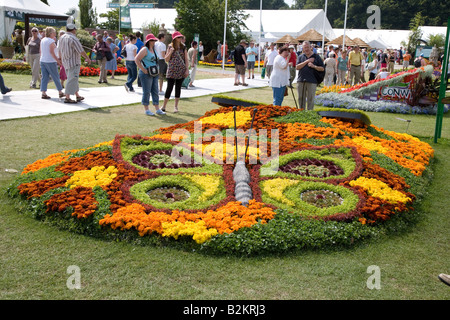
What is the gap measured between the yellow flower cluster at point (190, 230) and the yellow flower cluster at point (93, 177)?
1.39m

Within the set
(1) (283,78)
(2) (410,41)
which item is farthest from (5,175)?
(2) (410,41)

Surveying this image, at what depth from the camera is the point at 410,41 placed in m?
42.4

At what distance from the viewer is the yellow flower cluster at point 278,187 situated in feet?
16.6

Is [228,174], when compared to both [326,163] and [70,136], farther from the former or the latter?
[70,136]

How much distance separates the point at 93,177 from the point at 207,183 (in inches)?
56.4

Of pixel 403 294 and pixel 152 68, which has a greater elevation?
pixel 152 68

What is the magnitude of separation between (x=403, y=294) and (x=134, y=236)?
2.48 metres

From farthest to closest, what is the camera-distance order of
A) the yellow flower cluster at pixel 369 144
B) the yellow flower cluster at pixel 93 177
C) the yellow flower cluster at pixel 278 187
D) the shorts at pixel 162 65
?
the shorts at pixel 162 65 → the yellow flower cluster at pixel 369 144 → the yellow flower cluster at pixel 93 177 → the yellow flower cluster at pixel 278 187

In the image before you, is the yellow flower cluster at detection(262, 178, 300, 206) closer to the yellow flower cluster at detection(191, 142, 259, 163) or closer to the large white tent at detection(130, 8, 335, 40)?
the yellow flower cluster at detection(191, 142, 259, 163)

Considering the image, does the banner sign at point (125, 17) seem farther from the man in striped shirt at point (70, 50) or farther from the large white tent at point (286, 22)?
the man in striped shirt at point (70, 50)

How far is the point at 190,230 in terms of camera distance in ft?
13.6

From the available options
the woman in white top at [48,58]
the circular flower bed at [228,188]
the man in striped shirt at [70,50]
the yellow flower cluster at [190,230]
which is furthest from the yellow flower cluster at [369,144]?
the woman in white top at [48,58]

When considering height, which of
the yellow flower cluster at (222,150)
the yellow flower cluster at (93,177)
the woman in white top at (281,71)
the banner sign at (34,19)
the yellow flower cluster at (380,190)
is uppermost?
the banner sign at (34,19)
